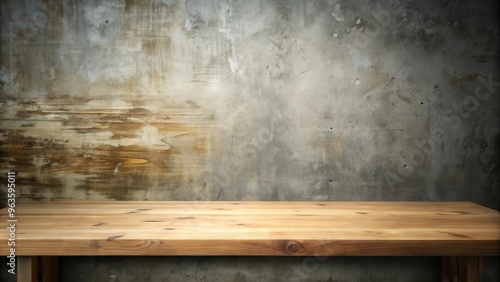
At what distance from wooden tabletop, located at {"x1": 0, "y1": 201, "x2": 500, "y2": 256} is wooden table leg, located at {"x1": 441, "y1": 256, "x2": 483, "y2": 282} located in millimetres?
133

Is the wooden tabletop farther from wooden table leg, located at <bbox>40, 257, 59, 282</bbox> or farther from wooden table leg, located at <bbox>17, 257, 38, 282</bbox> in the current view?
wooden table leg, located at <bbox>40, 257, 59, 282</bbox>

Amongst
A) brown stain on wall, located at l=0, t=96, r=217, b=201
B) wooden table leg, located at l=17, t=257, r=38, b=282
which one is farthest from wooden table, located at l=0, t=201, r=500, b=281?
brown stain on wall, located at l=0, t=96, r=217, b=201

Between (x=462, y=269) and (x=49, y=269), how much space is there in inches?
74.0

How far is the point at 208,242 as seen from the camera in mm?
1337

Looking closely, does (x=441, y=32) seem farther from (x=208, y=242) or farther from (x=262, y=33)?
(x=208, y=242)

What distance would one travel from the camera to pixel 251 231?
1443 mm

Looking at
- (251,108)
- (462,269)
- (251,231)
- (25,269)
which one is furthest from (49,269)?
(462,269)

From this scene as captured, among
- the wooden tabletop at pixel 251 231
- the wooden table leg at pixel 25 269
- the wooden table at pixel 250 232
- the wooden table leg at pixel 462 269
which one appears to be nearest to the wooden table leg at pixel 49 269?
the wooden table at pixel 250 232

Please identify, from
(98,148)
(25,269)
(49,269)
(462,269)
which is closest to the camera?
(25,269)

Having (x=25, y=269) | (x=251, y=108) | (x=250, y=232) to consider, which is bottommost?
(x=25, y=269)

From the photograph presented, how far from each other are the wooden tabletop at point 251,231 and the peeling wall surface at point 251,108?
0.28 metres

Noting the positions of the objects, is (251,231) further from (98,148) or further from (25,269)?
(98,148)

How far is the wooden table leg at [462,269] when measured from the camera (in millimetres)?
1523


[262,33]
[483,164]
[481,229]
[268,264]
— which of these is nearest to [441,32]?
[483,164]
